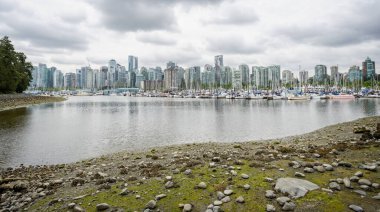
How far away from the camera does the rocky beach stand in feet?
38.0

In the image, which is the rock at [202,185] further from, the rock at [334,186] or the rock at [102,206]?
the rock at [334,186]

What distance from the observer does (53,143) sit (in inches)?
1475

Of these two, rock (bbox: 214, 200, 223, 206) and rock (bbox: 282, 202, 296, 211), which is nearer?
rock (bbox: 282, 202, 296, 211)

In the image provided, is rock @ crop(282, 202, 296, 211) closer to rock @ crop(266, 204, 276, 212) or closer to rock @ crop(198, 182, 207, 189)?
rock @ crop(266, 204, 276, 212)

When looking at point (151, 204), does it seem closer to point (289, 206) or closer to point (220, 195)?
point (220, 195)

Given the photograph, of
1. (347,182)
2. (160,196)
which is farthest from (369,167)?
(160,196)

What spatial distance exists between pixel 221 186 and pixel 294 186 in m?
3.19

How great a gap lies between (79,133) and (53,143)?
9386mm

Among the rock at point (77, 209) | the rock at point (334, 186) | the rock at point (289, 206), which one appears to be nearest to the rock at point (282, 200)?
the rock at point (289, 206)

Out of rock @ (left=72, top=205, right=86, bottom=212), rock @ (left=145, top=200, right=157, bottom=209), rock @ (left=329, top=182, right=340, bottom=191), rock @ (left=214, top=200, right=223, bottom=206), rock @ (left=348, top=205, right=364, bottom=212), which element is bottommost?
rock @ (left=72, top=205, right=86, bottom=212)

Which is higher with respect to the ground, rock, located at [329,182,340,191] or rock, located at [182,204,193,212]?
rock, located at [329,182,340,191]

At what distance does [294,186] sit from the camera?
1233 centimetres

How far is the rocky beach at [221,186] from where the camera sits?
1159cm

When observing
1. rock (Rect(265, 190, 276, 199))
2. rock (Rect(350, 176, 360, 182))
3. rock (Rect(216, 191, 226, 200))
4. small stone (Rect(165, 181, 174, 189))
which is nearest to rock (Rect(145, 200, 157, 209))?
small stone (Rect(165, 181, 174, 189))
